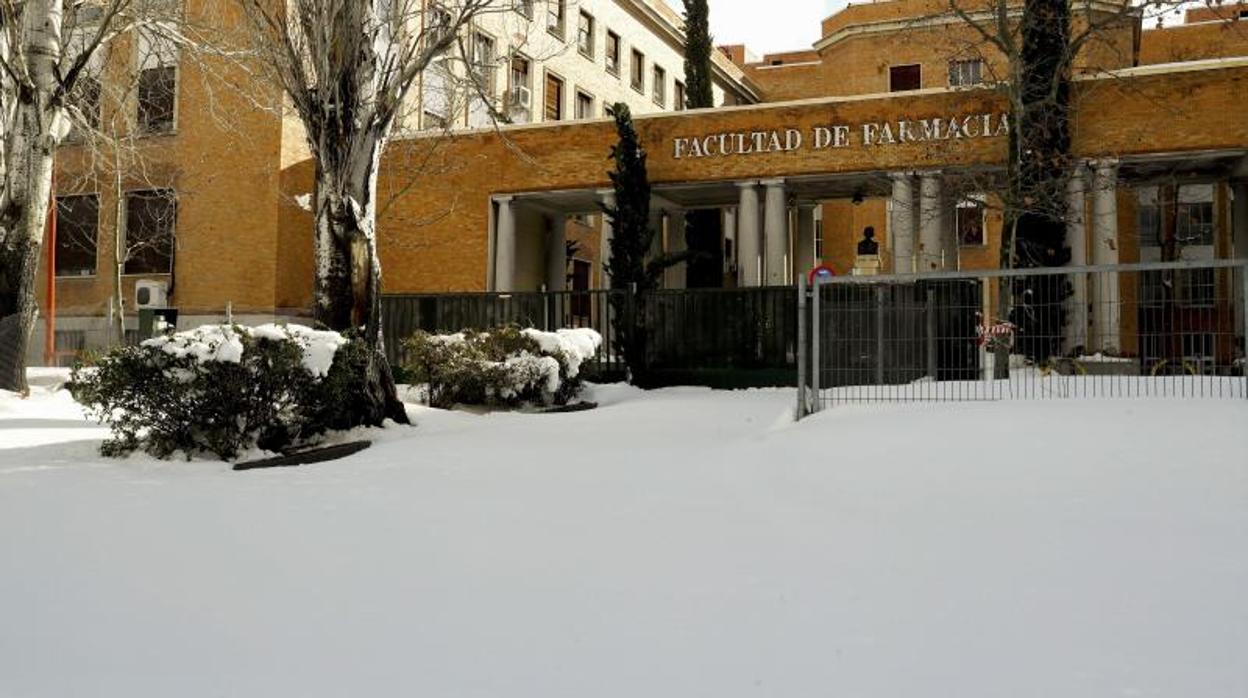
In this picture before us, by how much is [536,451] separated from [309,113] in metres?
4.89

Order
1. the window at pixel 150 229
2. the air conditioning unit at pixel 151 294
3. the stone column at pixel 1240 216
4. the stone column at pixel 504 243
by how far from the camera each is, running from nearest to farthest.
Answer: the stone column at pixel 1240 216 → the air conditioning unit at pixel 151 294 → the stone column at pixel 504 243 → the window at pixel 150 229

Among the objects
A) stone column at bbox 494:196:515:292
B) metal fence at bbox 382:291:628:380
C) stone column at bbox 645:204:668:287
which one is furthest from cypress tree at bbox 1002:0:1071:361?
stone column at bbox 494:196:515:292

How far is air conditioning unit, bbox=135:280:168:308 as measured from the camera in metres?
23.5

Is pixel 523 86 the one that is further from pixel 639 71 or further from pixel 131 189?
pixel 131 189

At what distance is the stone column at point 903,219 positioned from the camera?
67.8 ft

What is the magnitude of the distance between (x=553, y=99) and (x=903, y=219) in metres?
15.5

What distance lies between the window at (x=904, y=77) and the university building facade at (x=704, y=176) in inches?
327

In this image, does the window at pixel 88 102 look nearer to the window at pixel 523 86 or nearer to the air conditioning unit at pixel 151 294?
the air conditioning unit at pixel 151 294

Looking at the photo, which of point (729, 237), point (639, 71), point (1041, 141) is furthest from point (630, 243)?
point (639, 71)

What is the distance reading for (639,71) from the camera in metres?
37.8

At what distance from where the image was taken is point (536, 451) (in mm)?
8711

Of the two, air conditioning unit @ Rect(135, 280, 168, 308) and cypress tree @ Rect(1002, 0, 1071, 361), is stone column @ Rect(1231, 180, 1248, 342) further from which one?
air conditioning unit @ Rect(135, 280, 168, 308)

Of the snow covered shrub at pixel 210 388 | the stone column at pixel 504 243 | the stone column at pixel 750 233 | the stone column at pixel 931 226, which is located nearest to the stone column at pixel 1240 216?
the stone column at pixel 931 226

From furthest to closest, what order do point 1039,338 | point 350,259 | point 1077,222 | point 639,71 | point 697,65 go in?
1. point 639,71
2. point 697,65
3. point 1077,222
4. point 350,259
5. point 1039,338
